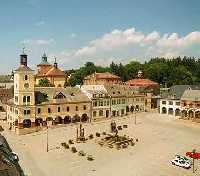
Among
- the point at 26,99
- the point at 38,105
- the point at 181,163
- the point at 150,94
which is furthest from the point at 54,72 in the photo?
the point at 181,163

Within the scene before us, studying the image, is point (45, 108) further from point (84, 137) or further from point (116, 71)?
point (116, 71)

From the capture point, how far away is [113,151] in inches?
2132

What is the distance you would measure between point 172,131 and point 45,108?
95.5 ft

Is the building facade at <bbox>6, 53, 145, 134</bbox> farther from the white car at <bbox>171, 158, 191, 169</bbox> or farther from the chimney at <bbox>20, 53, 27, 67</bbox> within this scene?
the white car at <bbox>171, 158, 191, 169</bbox>

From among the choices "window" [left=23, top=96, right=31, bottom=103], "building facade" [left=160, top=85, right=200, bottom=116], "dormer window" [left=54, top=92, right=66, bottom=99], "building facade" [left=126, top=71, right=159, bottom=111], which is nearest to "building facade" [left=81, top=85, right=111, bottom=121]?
"dormer window" [left=54, top=92, right=66, bottom=99]

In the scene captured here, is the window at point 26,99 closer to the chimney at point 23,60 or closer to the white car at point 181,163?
the chimney at point 23,60

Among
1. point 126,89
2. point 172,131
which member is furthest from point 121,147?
point 126,89

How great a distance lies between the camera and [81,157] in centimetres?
5047

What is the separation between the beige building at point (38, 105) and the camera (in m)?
72.1

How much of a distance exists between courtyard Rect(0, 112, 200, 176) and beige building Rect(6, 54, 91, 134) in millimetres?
3556

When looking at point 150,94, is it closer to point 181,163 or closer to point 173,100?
point 173,100

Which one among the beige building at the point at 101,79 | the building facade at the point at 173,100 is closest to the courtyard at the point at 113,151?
the building facade at the point at 173,100

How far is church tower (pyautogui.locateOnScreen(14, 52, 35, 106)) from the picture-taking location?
7206 centimetres

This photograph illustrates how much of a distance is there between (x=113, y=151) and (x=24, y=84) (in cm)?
2870
